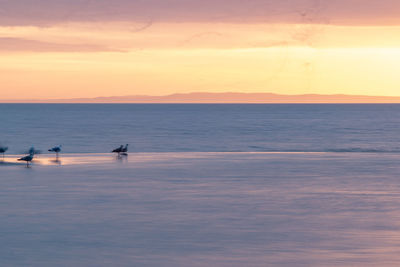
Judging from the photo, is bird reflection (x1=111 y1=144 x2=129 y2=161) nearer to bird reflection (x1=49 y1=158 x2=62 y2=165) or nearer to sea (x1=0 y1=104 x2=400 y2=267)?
bird reflection (x1=49 y1=158 x2=62 y2=165)

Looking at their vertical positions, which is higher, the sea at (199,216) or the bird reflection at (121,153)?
the bird reflection at (121,153)

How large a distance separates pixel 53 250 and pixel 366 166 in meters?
30.9

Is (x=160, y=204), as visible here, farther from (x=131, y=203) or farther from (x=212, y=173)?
(x=212, y=173)

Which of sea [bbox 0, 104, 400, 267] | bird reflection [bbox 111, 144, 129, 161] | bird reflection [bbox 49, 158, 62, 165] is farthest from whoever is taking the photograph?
bird reflection [bbox 111, 144, 129, 161]

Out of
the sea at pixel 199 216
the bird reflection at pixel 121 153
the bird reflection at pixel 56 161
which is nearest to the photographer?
the sea at pixel 199 216

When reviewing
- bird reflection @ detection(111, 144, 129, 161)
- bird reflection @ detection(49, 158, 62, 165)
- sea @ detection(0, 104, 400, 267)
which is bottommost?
sea @ detection(0, 104, 400, 267)

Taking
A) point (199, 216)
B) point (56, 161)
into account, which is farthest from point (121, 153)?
point (199, 216)

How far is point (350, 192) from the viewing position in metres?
30.6

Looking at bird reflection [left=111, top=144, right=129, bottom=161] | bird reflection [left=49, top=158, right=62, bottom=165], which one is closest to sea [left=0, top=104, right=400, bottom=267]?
bird reflection [left=49, top=158, right=62, bottom=165]

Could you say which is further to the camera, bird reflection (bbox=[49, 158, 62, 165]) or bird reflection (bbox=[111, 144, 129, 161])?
bird reflection (bbox=[111, 144, 129, 161])

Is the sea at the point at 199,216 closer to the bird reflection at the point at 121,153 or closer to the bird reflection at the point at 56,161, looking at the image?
the bird reflection at the point at 56,161

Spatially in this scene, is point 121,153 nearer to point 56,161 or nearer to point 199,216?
point 56,161

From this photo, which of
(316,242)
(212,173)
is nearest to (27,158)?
(212,173)

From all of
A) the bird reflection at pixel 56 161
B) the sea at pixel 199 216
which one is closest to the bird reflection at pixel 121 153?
the bird reflection at pixel 56 161
